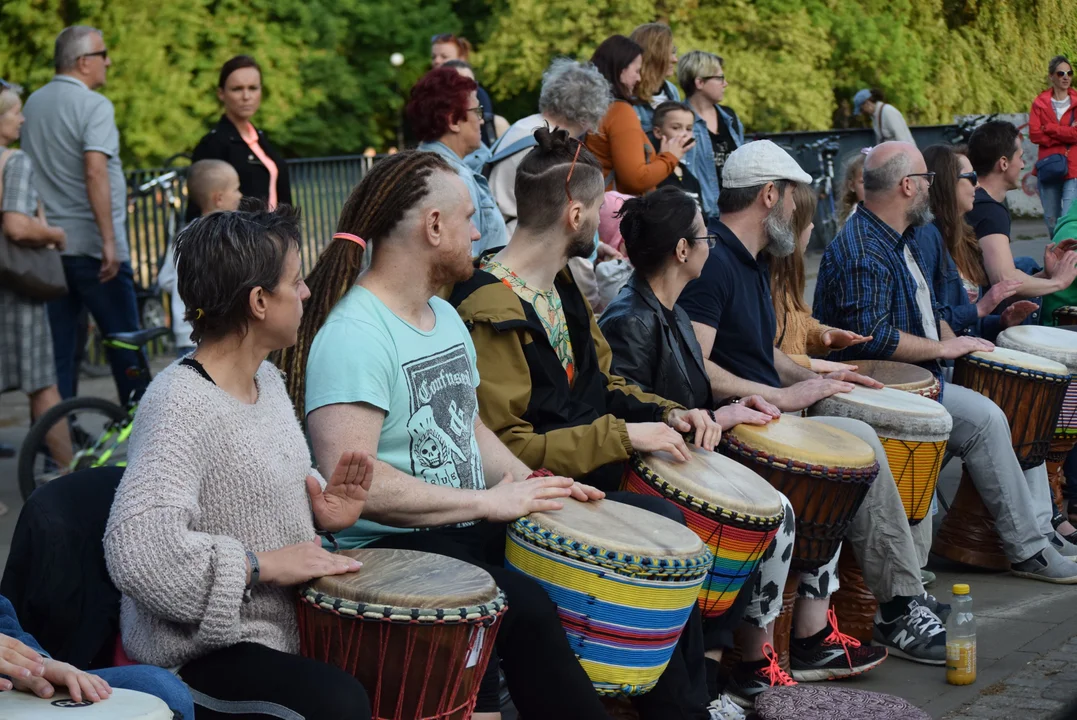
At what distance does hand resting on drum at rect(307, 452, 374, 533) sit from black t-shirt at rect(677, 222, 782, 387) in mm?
2064

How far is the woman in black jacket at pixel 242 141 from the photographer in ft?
22.9

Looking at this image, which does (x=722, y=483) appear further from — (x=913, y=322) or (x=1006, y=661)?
(x=913, y=322)

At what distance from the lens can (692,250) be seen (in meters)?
4.61

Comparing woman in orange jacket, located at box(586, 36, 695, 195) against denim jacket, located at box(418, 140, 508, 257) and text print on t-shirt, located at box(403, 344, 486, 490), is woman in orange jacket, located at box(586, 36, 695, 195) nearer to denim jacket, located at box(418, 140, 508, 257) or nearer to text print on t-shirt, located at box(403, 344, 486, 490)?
denim jacket, located at box(418, 140, 508, 257)

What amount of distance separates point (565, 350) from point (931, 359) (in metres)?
2.16

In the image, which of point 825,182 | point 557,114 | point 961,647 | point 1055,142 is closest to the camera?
point 961,647

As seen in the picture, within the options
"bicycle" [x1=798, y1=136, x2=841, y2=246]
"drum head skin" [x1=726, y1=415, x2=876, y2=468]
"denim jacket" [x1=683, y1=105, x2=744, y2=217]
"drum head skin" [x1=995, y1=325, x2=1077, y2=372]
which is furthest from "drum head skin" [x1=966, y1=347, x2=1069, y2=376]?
"bicycle" [x1=798, y1=136, x2=841, y2=246]

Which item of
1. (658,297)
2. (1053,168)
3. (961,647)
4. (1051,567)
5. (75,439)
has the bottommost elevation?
(75,439)

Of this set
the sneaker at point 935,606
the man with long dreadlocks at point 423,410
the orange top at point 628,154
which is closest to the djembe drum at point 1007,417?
the sneaker at point 935,606

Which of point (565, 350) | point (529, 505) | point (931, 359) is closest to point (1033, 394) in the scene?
point (931, 359)

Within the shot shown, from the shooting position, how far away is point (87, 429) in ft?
21.9

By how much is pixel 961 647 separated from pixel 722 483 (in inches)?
46.1

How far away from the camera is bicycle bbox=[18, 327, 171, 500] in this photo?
256 inches

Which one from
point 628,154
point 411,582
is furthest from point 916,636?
point 628,154
